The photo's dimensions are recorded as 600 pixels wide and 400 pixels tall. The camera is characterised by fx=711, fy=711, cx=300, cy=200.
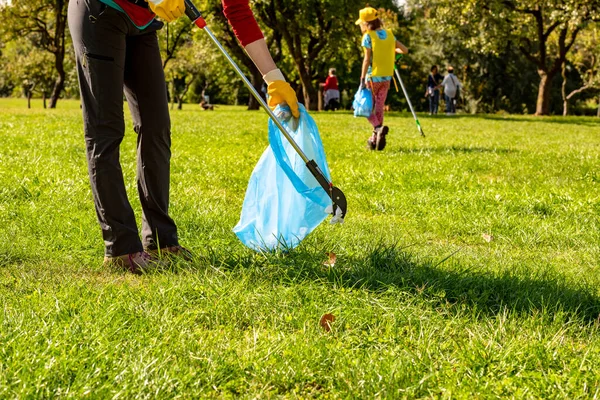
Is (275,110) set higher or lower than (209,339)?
higher

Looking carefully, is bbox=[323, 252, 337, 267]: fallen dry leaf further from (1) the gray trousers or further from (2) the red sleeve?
(2) the red sleeve

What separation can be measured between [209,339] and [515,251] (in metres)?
2.51

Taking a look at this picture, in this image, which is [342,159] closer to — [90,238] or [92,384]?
[90,238]

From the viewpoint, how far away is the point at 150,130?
12.5ft

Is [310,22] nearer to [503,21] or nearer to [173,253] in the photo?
[503,21]

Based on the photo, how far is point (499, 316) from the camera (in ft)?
9.61

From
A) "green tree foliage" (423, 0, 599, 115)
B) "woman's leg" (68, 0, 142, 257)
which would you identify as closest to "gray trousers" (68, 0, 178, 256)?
"woman's leg" (68, 0, 142, 257)

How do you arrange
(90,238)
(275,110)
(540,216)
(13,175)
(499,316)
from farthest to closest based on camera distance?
(13,175) < (540,216) < (90,238) < (275,110) < (499,316)

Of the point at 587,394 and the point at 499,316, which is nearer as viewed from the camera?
the point at 587,394

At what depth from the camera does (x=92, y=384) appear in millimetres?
2232

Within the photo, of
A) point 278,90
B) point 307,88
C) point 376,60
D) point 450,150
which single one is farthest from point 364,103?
point 307,88

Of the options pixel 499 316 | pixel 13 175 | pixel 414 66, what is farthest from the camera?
pixel 414 66

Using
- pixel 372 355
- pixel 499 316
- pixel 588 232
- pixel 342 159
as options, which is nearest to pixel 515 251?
pixel 588 232

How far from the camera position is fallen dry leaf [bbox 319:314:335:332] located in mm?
2884
